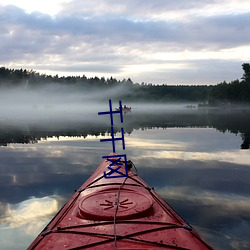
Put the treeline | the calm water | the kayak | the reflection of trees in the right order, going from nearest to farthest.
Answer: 1. the kayak
2. the calm water
3. the reflection of trees
4. the treeline

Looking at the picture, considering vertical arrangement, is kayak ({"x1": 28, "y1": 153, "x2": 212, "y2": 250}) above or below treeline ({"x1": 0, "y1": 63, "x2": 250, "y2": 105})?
below

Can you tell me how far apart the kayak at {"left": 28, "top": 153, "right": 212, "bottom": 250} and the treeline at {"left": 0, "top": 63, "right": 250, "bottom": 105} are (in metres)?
113

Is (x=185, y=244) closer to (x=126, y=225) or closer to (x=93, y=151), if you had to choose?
(x=126, y=225)

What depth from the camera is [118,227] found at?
505cm

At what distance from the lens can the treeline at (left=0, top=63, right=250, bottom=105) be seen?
11400 centimetres

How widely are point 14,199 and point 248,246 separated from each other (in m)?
7.29

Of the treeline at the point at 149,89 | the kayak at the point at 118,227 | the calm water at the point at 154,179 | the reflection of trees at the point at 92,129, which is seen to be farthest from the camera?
the treeline at the point at 149,89

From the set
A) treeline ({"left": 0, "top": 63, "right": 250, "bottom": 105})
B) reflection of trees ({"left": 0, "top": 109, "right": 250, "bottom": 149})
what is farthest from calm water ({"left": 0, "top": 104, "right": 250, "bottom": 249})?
treeline ({"left": 0, "top": 63, "right": 250, "bottom": 105})

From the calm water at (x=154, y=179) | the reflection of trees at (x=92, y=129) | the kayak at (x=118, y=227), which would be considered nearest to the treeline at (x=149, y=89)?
the reflection of trees at (x=92, y=129)

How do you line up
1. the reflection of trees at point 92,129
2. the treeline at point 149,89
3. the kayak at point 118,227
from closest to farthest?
1. the kayak at point 118,227
2. the reflection of trees at point 92,129
3. the treeline at point 149,89

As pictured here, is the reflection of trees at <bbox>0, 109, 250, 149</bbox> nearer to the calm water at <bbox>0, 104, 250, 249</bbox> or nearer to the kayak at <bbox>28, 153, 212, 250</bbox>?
the calm water at <bbox>0, 104, 250, 249</bbox>

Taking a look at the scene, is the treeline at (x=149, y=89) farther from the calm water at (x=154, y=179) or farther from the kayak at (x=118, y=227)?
the kayak at (x=118, y=227)

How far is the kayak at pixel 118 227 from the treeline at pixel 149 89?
372 ft

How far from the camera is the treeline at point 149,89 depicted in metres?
114
